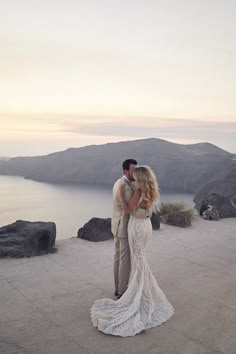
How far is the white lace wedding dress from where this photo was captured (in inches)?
147

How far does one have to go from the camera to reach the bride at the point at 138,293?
3.82m

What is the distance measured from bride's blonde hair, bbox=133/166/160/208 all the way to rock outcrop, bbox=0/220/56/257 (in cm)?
298

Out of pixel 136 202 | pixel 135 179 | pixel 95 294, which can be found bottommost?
pixel 95 294

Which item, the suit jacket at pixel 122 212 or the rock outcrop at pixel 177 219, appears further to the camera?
the rock outcrop at pixel 177 219

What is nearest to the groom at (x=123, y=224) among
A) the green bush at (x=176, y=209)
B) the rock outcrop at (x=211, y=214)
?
the green bush at (x=176, y=209)

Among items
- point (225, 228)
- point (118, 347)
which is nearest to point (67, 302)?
point (118, 347)

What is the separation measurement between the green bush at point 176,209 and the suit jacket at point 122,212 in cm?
550

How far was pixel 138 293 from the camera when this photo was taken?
4.10 m

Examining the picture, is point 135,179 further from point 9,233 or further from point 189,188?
point 189,188

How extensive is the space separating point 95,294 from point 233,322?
1655 millimetres

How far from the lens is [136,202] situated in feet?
13.7

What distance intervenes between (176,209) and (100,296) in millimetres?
5984

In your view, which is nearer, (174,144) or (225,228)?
(225,228)

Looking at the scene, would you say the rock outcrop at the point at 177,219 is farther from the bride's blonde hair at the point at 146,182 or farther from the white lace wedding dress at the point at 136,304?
the bride's blonde hair at the point at 146,182
